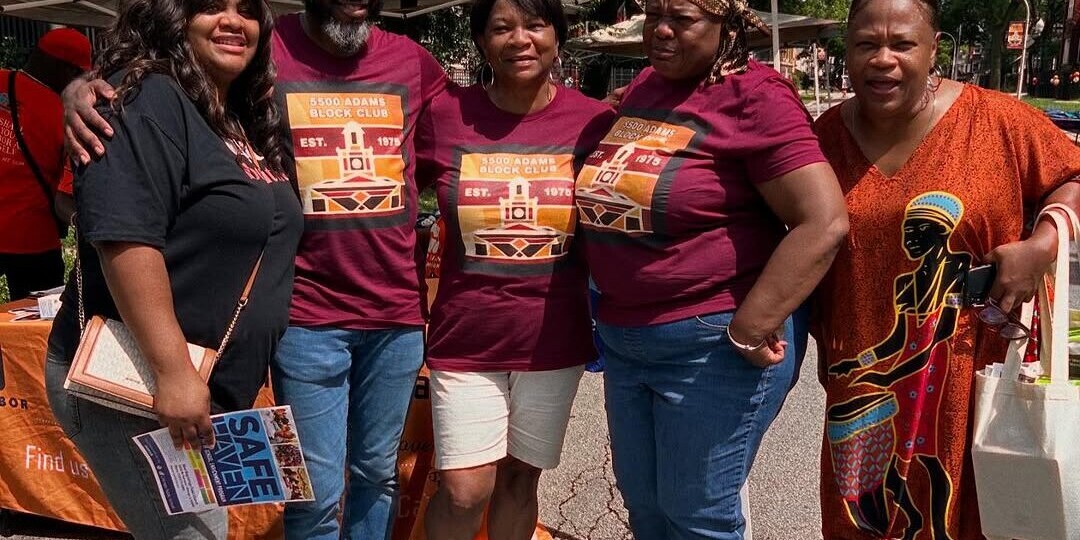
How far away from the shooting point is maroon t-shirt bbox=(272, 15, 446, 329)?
2303 millimetres

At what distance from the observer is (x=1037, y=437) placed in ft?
6.45

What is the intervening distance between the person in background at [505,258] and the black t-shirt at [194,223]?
507mm

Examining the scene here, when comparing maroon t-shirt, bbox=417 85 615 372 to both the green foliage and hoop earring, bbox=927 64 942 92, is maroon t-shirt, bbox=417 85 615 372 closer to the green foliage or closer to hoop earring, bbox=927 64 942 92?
hoop earring, bbox=927 64 942 92

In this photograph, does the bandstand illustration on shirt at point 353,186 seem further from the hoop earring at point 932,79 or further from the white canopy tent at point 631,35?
the white canopy tent at point 631,35

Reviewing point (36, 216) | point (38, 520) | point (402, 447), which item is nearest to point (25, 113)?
point (36, 216)

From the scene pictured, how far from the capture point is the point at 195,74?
1.90m

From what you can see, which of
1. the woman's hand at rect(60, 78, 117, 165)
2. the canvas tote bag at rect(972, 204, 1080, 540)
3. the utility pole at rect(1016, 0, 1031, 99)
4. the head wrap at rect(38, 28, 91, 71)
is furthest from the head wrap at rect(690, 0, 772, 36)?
the utility pole at rect(1016, 0, 1031, 99)

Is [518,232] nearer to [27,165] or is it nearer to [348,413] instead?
[348,413]

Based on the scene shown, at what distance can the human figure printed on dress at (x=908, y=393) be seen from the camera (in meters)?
2.11

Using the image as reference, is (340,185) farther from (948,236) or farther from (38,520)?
(38,520)

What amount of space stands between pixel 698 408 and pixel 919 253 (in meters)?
0.63

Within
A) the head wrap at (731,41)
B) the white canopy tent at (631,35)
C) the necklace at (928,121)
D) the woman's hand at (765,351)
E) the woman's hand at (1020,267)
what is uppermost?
the head wrap at (731,41)

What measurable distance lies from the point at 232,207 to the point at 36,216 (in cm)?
285

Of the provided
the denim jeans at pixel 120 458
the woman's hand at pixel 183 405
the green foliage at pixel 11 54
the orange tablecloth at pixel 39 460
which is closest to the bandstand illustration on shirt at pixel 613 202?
the woman's hand at pixel 183 405
